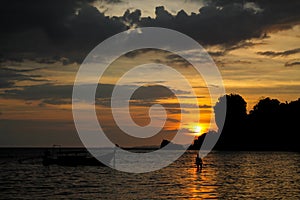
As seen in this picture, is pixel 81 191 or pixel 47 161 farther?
Result: pixel 47 161

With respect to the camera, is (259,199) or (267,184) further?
(267,184)

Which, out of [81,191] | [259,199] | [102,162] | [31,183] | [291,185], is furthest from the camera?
[102,162]

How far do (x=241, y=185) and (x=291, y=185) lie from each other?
688 cm

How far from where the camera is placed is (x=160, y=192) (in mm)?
57156

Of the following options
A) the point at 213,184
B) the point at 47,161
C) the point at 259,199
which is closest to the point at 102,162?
the point at 47,161

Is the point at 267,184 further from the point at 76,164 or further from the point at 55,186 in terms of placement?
the point at 76,164

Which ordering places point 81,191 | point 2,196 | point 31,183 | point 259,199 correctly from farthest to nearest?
point 31,183 → point 81,191 → point 2,196 → point 259,199

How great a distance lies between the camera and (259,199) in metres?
49.8

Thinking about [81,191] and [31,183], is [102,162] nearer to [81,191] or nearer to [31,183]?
[31,183]

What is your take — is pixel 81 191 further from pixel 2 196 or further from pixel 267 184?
pixel 267 184

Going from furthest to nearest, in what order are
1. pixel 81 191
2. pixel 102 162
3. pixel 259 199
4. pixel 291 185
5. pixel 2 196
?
pixel 102 162 → pixel 291 185 → pixel 81 191 → pixel 2 196 → pixel 259 199

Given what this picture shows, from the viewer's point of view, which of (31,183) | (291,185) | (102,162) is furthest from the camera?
(102,162)

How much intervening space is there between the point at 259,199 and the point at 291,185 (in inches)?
653

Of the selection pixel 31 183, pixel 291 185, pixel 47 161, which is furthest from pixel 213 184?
pixel 47 161
